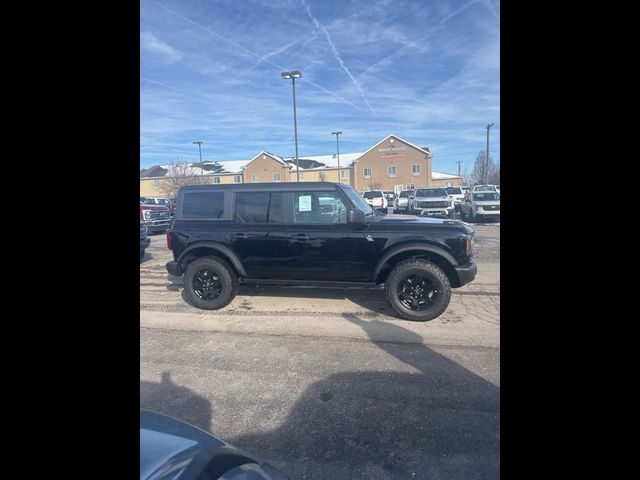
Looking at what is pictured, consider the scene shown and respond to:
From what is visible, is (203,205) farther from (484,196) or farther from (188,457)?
(484,196)

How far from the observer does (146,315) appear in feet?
18.6

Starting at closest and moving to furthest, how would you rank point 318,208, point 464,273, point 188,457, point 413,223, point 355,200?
point 188,457 < point 464,273 < point 413,223 < point 318,208 < point 355,200

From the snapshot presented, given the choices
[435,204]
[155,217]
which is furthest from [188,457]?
[435,204]

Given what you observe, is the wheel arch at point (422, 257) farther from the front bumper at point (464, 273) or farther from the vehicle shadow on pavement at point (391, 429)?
the vehicle shadow on pavement at point (391, 429)

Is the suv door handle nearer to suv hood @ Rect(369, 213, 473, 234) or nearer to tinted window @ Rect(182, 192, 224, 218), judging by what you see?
suv hood @ Rect(369, 213, 473, 234)

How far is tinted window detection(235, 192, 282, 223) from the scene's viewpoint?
5.58 m

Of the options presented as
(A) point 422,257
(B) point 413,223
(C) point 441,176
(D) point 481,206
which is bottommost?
(A) point 422,257

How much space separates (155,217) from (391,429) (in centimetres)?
1607

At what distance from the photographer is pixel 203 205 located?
590cm

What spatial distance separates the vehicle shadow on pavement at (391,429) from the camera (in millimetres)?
2316
